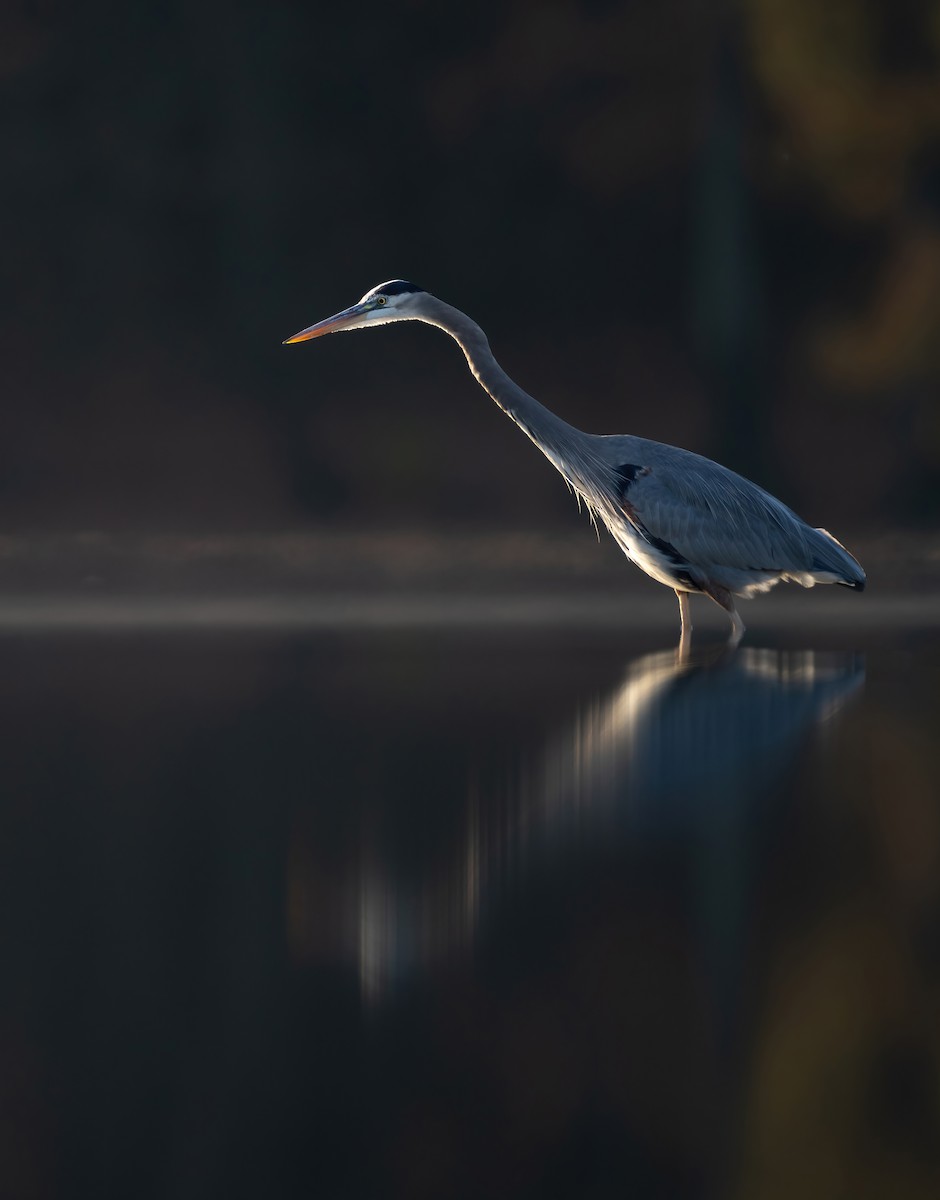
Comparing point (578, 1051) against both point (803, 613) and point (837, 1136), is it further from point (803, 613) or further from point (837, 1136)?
point (803, 613)

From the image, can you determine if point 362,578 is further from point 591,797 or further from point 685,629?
point 591,797

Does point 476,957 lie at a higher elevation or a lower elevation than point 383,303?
lower

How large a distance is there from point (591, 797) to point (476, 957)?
1.17 metres

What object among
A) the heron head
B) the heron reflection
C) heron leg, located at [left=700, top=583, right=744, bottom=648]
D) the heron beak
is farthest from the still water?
the heron head

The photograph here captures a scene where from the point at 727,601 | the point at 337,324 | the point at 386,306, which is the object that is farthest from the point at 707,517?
the point at 337,324

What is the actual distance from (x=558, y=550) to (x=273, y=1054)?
25.4 feet

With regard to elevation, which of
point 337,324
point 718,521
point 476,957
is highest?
point 337,324

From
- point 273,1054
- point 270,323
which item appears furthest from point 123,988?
point 270,323

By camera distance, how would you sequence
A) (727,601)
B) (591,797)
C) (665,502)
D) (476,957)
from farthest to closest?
(727,601) → (665,502) → (591,797) → (476,957)

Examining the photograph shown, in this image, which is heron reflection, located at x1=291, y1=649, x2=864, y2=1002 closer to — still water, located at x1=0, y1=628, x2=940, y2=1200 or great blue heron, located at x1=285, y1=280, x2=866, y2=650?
still water, located at x1=0, y1=628, x2=940, y2=1200

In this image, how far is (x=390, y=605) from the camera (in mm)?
9008

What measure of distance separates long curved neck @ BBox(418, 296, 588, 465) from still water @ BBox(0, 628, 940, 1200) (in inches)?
87.8

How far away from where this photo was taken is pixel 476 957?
229 centimetres

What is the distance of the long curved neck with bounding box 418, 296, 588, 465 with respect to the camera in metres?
6.63
